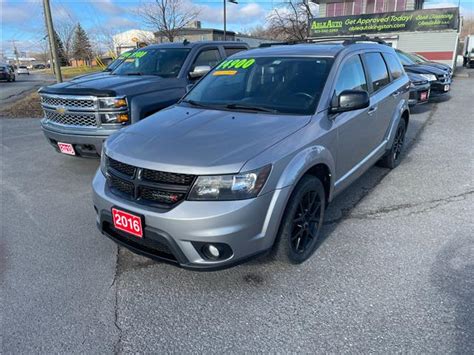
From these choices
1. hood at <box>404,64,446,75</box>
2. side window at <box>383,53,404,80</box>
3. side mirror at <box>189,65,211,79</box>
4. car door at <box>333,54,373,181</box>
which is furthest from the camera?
hood at <box>404,64,446,75</box>

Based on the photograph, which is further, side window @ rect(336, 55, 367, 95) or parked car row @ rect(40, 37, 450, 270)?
side window @ rect(336, 55, 367, 95)

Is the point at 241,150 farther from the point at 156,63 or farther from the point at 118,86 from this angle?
the point at 156,63

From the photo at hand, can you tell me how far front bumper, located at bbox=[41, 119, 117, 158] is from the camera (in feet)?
15.5

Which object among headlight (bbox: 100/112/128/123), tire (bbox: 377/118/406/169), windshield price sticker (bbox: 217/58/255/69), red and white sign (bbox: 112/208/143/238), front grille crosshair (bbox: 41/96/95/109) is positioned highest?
windshield price sticker (bbox: 217/58/255/69)

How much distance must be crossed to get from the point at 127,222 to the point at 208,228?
0.67 meters

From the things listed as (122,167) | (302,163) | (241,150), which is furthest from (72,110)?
(302,163)

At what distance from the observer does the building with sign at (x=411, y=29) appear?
22.5 meters

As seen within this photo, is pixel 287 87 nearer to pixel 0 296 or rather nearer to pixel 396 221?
pixel 396 221

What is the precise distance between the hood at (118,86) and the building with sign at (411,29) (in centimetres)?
2306

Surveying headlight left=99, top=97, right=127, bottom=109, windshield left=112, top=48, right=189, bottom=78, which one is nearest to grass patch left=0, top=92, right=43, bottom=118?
windshield left=112, top=48, right=189, bottom=78

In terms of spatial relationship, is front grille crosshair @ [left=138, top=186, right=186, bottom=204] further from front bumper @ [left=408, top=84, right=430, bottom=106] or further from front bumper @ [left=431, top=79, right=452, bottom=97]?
front bumper @ [left=431, top=79, right=452, bottom=97]

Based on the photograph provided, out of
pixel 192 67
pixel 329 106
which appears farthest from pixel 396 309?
pixel 192 67

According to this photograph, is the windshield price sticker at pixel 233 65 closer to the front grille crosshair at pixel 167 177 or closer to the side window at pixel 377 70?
the side window at pixel 377 70

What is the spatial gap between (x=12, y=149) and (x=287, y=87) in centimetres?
594
